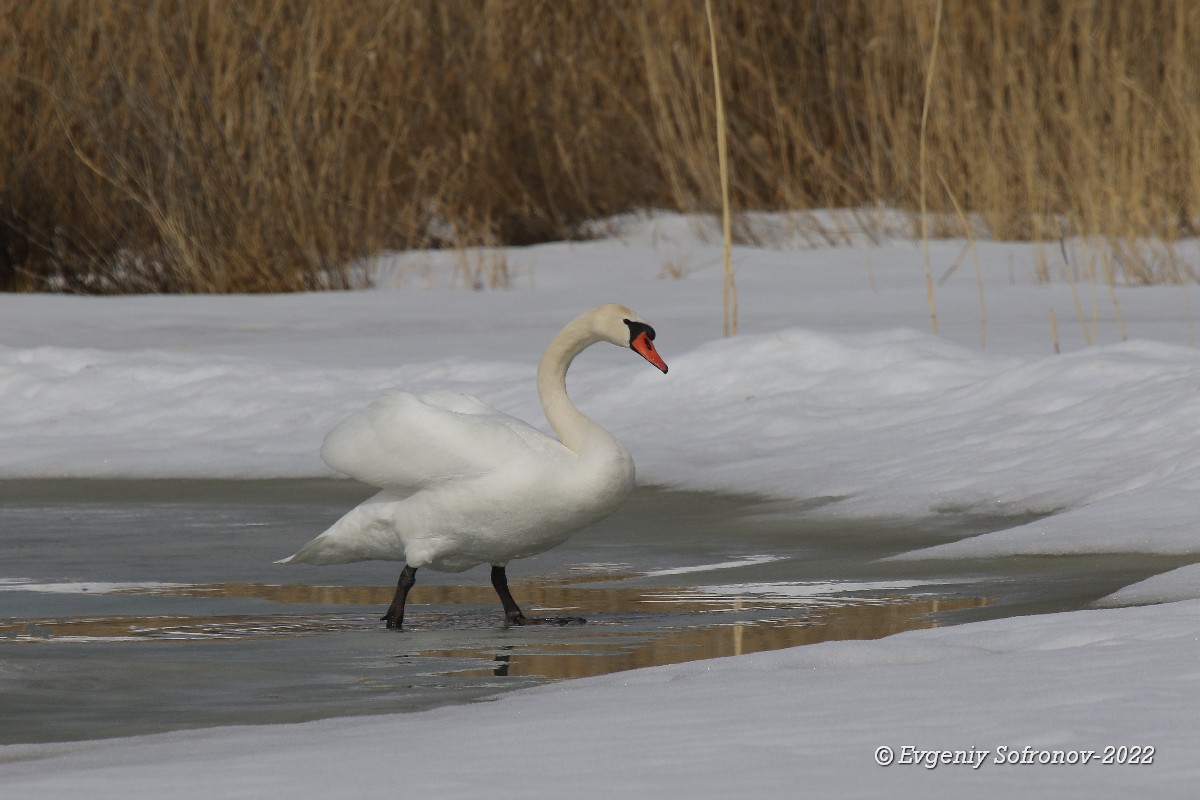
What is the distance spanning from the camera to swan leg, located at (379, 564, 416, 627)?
5.11 m

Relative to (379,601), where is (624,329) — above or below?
above

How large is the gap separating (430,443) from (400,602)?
0.39 metres

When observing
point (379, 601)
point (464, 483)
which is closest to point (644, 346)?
point (464, 483)

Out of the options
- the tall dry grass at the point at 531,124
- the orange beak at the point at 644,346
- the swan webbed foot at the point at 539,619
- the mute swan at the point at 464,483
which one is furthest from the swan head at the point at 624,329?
the tall dry grass at the point at 531,124

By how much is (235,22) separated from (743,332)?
470 centimetres

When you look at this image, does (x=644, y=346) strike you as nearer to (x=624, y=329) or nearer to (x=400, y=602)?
(x=624, y=329)

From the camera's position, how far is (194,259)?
47.2 ft

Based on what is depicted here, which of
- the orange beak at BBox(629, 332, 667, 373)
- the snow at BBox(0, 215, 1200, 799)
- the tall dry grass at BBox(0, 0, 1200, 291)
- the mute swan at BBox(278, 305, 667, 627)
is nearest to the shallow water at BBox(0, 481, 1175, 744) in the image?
the mute swan at BBox(278, 305, 667, 627)

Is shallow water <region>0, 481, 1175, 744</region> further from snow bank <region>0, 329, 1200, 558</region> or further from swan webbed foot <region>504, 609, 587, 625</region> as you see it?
snow bank <region>0, 329, 1200, 558</region>

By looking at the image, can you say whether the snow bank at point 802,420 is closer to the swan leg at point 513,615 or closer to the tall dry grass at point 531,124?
the swan leg at point 513,615

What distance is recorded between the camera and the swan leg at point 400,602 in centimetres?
511

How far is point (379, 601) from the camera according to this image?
570 cm

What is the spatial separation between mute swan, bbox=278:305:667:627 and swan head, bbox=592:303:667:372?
250mm

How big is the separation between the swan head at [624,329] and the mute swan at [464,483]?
0.82ft
